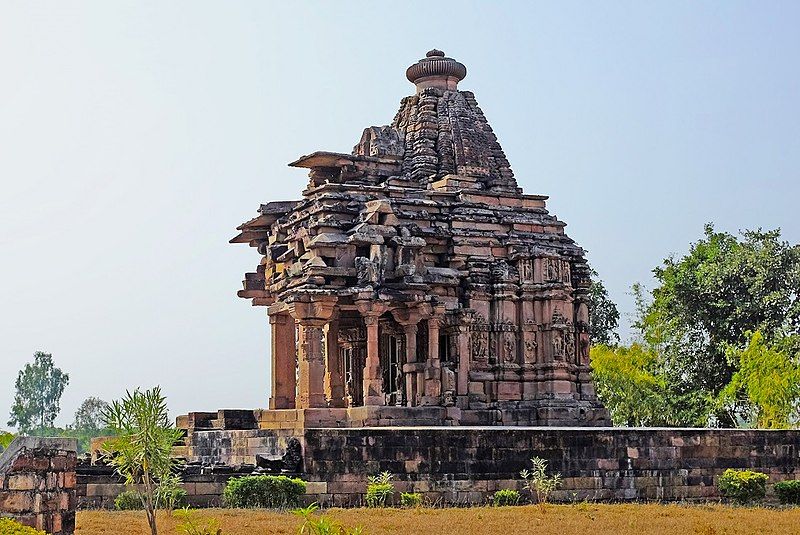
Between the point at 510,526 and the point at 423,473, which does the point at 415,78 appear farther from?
the point at 510,526

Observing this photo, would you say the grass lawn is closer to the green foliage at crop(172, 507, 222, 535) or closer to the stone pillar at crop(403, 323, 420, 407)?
the green foliage at crop(172, 507, 222, 535)

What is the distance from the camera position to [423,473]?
21469 millimetres

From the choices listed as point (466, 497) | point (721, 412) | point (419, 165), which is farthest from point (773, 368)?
point (466, 497)

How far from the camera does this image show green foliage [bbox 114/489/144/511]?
19.0m

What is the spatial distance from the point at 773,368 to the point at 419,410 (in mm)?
16162

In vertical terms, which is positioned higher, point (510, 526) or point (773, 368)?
point (773, 368)

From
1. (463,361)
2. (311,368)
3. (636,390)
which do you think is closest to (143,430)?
(311,368)

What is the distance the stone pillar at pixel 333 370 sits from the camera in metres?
28.1

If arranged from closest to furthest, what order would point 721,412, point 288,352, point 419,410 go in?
point 419,410 < point 288,352 < point 721,412

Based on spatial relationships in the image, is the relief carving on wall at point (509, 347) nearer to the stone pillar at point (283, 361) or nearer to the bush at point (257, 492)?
the stone pillar at point (283, 361)

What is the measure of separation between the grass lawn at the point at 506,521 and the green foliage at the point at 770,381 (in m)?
18.4

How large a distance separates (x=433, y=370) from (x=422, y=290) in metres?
1.94

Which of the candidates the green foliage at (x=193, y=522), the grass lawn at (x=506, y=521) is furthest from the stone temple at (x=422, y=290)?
the green foliage at (x=193, y=522)

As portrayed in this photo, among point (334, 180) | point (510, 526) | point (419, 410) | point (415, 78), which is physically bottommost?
point (510, 526)
